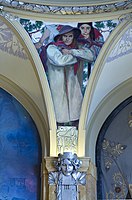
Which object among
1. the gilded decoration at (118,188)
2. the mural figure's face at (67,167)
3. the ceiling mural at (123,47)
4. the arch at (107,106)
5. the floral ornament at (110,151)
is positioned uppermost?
the ceiling mural at (123,47)

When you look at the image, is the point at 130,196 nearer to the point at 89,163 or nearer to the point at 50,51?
the point at 89,163

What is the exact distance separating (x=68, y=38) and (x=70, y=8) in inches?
27.5

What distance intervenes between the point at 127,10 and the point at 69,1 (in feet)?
3.81

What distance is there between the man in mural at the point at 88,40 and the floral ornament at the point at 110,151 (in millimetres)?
1479

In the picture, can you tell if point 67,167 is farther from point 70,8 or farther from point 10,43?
point 70,8

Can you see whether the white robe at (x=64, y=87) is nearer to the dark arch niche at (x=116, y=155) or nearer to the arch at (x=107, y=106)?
the arch at (x=107, y=106)

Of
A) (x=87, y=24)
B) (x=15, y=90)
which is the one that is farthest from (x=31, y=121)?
(x=87, y=24)

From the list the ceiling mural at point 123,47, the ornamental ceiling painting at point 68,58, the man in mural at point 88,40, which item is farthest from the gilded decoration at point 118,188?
the ceiling mural at point 123,47

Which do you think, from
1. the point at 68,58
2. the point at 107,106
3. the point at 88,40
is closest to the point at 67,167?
the point at 107,106

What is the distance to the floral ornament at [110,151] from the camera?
883 centimetres

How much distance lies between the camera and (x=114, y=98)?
9.25 metres

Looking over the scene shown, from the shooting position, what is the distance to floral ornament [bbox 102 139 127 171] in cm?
883

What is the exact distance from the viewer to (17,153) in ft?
29.0

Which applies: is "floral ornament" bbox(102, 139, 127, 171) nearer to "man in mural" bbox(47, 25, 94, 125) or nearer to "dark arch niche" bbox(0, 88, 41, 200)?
"man in mural" bbox(47, 25, 94, 125)
